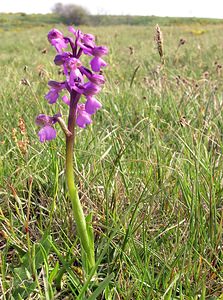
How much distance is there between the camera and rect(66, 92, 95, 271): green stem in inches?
45.1

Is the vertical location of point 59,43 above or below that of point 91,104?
above

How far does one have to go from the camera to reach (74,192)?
3.81 feet

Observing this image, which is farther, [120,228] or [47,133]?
[120,228]

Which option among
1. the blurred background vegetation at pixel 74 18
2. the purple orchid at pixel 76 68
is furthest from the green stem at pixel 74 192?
the blurred background vegetation at pixel 74 18

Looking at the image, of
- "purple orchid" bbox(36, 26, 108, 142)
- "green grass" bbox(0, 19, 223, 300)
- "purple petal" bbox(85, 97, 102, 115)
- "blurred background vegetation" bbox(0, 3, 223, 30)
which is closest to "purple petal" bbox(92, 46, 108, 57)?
"purple orchid" bbox(36, 26, 108, 142)

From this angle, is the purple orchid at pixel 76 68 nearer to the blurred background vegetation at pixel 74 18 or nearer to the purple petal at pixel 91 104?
the purple petal at pixel 91 104

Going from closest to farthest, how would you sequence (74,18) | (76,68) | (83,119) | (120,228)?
1. (76,68)
2. (83,119)
3. (120,228)
4. (74,18)

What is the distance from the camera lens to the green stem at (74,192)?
1145mm

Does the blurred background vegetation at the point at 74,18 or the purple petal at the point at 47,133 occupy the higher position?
the purple petal at the point at 47,133

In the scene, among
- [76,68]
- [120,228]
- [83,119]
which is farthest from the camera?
[120,228]

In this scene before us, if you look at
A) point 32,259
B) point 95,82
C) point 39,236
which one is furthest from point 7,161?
point 95,82

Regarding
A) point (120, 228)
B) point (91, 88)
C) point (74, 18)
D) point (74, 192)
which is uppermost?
point (91, 88)

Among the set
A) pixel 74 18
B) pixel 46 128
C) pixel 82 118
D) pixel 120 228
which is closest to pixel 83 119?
pixel 82 118

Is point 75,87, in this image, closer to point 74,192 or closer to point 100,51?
point 100,51
